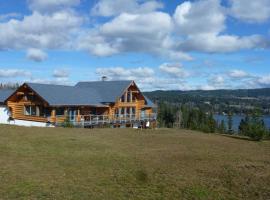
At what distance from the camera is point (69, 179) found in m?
13.7

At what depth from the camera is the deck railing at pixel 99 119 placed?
42188 mm

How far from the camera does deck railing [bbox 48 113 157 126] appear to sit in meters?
42.2

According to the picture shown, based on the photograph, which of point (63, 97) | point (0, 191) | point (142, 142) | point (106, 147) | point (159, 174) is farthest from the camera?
point (63, 97)

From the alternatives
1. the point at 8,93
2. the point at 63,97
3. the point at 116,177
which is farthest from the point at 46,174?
the point at 8,93

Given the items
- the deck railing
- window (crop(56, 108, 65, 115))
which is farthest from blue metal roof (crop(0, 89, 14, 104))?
the deck railing

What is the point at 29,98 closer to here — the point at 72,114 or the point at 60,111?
the point at 60,111

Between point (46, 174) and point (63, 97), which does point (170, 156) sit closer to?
point (46, 174)

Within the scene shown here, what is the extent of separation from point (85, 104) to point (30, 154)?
2679 centimetres

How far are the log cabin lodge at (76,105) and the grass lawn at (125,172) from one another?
63.6 ft

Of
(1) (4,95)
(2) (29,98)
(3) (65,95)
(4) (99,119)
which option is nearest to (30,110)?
(2) (29,98)

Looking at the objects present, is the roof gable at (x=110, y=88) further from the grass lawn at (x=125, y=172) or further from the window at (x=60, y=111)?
the grass lawn at (x=125, y=172)

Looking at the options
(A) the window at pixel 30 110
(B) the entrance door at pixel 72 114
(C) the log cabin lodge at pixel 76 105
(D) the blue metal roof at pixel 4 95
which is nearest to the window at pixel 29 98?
(C) the log cabin lodge at pixel 76 105

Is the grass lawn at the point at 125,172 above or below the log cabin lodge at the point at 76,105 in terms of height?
below

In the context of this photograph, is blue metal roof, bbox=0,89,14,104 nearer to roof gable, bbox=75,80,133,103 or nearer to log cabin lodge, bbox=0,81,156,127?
log cabin lodge, bbox=0,81,156,127
